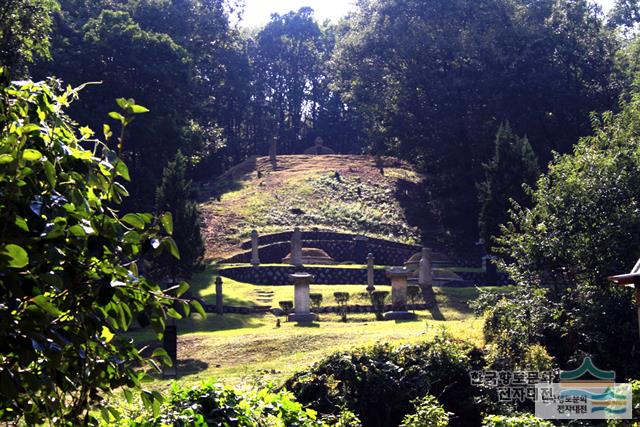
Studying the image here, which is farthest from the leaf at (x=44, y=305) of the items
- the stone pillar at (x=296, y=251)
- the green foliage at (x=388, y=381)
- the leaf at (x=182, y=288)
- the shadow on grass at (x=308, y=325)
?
the stone pillar at (x=296, y=251)

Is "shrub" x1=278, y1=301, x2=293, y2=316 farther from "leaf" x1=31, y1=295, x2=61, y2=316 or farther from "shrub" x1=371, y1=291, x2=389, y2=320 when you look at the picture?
"leaf" x1=31, y1=295, x2=61, y2=316

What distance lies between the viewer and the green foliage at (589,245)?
603 inches

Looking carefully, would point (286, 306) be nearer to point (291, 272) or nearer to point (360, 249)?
point (291, 272)

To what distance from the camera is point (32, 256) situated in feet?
13.9

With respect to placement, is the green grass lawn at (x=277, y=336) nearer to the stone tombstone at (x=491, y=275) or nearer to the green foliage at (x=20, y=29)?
the stone tombstone at (x=491, y=275)

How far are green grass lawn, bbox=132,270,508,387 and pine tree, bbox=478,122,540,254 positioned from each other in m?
2.50

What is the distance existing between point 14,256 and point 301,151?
61.9m

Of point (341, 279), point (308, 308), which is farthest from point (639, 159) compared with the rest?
point (341, 279)

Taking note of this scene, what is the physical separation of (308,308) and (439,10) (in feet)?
80.4

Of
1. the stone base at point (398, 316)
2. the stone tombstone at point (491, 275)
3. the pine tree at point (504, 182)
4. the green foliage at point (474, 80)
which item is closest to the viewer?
the stone base at point (398, 316)

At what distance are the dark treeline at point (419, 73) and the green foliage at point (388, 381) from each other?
21.5m

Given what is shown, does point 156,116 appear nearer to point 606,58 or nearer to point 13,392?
point 606,58

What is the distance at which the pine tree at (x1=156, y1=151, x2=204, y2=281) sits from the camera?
28.0 meters

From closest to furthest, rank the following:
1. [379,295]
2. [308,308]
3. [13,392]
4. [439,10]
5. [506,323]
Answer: [13,392], [506,323], [308,308], [379,295], [439,10]
